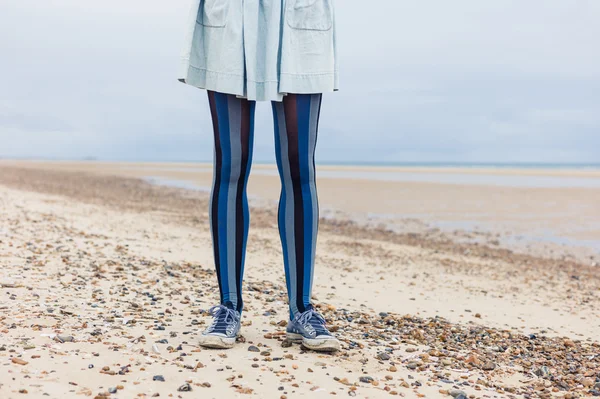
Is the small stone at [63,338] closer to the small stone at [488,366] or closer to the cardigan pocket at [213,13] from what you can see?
the cardigan pocket at [213,13]

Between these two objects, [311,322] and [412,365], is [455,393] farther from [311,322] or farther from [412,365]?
[311,322]

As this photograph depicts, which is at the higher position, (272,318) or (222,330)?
(222,330)

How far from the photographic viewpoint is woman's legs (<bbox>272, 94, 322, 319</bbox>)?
9.64 feet

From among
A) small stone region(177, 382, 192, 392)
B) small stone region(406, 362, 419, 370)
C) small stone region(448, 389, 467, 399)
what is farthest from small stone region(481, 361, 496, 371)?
small stone region(177, 382, 192, 392)

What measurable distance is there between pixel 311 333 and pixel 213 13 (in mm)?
1734

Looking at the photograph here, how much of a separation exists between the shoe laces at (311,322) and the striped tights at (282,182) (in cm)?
6

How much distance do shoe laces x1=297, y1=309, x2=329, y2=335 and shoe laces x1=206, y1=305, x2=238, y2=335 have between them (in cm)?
35

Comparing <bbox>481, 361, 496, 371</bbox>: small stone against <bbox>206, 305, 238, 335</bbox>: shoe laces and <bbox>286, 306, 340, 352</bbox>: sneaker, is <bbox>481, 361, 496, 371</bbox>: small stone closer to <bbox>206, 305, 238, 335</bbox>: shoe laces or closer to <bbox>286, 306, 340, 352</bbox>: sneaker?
<bbox>286, 306, 340, 352</bbox>: sneaker

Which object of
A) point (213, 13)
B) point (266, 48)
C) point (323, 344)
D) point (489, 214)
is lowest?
point (489, 214)

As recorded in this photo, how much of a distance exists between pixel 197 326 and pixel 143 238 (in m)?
4.21

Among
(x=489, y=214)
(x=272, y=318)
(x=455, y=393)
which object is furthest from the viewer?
(x=489, y=214)

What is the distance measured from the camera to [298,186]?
3012 millimetres

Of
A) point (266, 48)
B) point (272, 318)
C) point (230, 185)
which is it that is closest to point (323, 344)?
point (272, 318)

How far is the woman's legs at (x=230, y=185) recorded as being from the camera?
2951 millimetres
